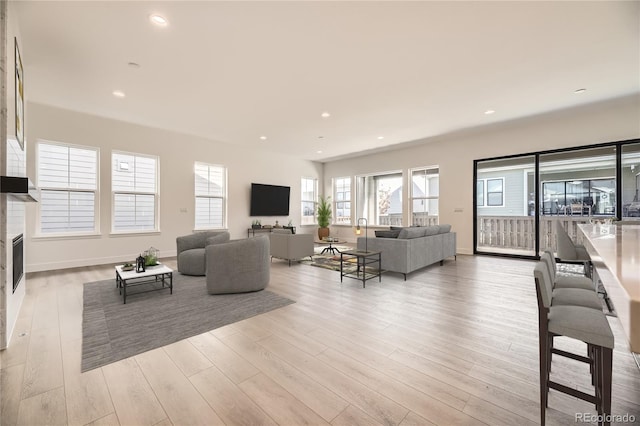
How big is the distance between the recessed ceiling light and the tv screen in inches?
218

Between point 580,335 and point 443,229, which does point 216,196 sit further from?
point 580,335

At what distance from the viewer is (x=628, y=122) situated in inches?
204

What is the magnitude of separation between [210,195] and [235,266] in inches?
174

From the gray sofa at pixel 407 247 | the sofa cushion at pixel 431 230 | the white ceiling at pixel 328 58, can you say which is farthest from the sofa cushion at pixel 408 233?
the white ceiling at pixel 328 58

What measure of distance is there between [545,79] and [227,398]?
5.58 meters

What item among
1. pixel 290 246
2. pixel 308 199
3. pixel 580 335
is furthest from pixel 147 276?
pixel 308 199

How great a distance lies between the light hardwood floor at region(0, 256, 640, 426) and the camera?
156 centimetres

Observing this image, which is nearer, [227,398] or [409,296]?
[227,398]

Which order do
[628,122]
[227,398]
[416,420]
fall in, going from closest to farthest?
[416,420] < [227,398] < [628,122]

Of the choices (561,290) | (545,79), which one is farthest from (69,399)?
(545,79)

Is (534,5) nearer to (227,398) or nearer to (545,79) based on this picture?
(545,79)

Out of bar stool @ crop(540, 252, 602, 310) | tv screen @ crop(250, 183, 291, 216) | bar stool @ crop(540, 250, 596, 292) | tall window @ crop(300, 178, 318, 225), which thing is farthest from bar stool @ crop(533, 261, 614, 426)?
tall window @ crop(300, 178, 318, 225)

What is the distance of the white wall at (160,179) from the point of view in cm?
514

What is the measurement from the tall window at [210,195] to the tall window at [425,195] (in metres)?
5.74
